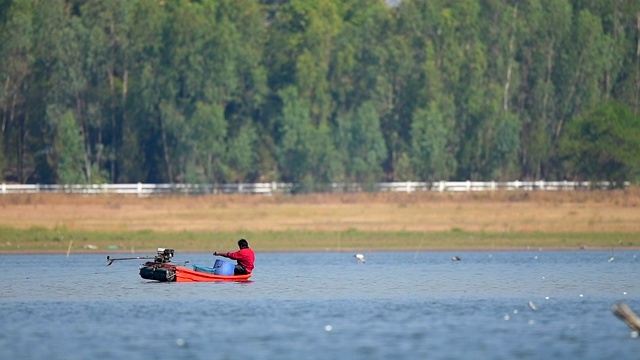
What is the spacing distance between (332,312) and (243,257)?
10.4 metres

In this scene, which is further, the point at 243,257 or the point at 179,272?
the point at 179,272

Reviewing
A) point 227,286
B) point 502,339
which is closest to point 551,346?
point 502,339

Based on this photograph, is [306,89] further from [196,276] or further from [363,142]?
[196,276]

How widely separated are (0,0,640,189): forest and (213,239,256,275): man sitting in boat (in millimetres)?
58726

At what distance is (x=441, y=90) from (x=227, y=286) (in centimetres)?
7161

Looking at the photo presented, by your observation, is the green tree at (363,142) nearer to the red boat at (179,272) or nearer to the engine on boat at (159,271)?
the red boat at (179,272)

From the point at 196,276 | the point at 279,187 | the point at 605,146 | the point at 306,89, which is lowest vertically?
the point at 196,276

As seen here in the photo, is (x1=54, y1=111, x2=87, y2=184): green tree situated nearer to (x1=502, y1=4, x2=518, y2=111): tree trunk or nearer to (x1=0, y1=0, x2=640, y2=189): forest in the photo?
(x1=0, y1=0, x2=640, y2=189): forest

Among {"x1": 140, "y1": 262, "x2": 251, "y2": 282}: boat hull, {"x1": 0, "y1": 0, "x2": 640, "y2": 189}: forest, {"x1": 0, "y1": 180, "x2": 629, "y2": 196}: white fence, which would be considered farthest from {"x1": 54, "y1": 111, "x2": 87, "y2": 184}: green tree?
{"x1": 140, "y1": 262, "x2": 251, "y2": 282}: boat hull

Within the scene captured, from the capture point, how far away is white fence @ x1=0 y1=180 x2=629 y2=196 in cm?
10306

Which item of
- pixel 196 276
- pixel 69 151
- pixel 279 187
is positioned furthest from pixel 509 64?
pixel 196 276

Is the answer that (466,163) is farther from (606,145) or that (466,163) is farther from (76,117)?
(76,117)

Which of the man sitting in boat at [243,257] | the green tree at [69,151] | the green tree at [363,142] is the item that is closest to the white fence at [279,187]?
the green tree at [69,151]

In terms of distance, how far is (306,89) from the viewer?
11825cm
